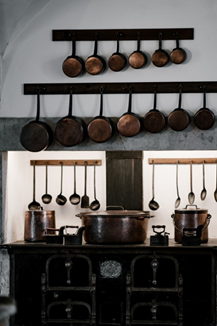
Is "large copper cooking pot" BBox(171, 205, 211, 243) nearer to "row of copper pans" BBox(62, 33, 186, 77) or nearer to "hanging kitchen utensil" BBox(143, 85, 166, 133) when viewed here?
"hanging kitchen utensil" BBox(143, 85, 166, 133)

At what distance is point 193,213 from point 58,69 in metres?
1.84

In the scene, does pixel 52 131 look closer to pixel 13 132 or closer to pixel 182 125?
pixel 13 132

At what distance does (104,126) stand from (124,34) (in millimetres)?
894

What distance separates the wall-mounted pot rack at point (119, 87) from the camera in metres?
5.14

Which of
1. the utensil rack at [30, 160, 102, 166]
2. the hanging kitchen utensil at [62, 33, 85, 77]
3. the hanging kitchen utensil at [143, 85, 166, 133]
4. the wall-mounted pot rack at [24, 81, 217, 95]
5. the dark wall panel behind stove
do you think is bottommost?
the dark wall panel behind stove

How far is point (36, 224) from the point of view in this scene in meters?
5.38

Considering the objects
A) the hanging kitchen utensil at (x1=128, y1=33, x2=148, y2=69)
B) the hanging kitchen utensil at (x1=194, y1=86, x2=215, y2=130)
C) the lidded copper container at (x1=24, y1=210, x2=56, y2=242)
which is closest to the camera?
the hanging kitchen utensil at (x1=194, y1=86, x2=215, y2=130)

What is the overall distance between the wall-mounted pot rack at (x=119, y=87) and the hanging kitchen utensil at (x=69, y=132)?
0.31 metres

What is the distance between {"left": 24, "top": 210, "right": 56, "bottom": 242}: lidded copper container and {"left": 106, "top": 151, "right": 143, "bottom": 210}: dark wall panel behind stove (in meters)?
0.65

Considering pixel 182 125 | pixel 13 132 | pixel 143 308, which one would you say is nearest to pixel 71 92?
pixel 13 132

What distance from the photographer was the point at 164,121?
507cm

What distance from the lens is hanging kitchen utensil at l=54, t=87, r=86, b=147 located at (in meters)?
5.11

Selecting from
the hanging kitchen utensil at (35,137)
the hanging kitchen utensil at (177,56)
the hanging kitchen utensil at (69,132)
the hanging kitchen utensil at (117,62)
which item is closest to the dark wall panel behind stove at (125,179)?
the hanging kitchen utensil at (69,132)

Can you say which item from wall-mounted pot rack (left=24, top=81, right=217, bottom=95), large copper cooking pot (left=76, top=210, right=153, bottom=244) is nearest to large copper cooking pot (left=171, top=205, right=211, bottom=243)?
large copper cooking pot (left=76, top=210, right=153, bottom=244)
